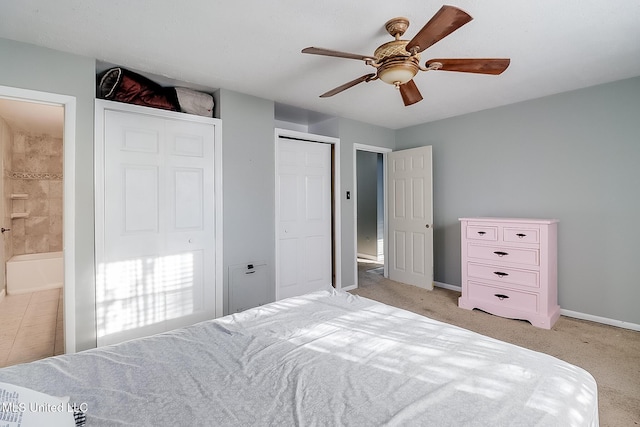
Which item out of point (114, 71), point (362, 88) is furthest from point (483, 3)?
point (114, 71)

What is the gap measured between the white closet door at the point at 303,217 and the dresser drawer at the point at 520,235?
82.8 inches

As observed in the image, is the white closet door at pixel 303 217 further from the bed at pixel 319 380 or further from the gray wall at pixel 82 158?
the bed at pixel 319 380

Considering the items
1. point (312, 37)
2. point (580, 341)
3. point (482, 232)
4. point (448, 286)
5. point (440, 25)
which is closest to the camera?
point (440, 25)

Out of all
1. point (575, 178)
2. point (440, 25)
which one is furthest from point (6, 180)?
point (575, 178)

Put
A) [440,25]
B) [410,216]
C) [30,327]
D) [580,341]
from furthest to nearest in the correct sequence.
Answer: [410,216] < [30,327] < [580,341] < [440,25]

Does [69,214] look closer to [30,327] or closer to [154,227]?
[154,227]

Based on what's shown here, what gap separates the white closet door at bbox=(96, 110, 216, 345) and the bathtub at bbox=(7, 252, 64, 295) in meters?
2.90

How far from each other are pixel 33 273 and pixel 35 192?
135 cm

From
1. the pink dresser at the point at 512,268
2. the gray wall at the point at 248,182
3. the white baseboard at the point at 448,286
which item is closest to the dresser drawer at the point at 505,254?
the pink dresser at the point at 512,268

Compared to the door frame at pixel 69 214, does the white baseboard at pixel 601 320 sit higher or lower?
lower

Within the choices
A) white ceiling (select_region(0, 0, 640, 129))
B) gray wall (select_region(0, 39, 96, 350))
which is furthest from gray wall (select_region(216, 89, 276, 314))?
gray wall (select_region(0, 39, 96, 350))

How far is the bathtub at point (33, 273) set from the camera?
4.08 metres

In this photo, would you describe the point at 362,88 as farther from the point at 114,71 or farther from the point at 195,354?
the point at 195,354

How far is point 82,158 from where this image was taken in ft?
7.73
